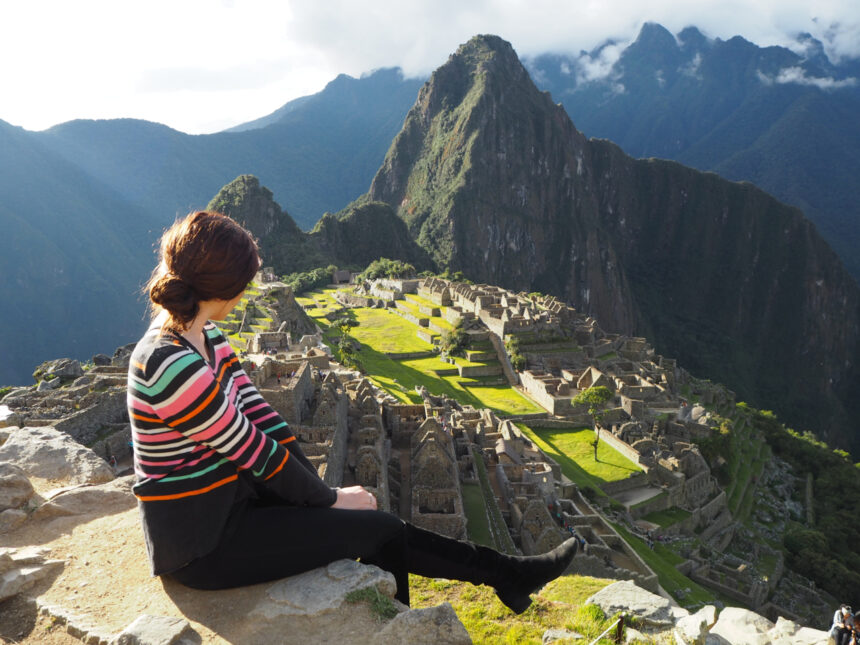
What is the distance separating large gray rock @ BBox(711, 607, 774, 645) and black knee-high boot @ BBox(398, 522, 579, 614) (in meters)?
2.17

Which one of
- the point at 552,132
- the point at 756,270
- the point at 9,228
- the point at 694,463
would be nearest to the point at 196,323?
the point at 694,463

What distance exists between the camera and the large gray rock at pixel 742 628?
5461mm

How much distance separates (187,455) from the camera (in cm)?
374

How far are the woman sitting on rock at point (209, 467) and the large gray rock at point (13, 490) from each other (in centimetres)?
242

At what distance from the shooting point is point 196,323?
157 inches

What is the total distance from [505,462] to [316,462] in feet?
37.0

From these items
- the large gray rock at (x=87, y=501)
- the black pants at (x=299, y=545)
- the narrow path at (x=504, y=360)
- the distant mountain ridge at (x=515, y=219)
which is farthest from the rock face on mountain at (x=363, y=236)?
the black pants at (x=299, y=545)

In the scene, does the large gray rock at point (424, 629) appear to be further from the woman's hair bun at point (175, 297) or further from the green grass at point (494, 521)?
the green grass at point (494, 521)

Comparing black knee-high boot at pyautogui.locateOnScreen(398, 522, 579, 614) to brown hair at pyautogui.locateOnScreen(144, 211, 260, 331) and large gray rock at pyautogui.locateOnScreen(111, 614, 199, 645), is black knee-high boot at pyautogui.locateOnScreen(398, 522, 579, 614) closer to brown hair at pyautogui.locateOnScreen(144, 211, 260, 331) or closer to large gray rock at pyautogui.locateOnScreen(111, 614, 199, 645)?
large gray rock at pyautogui.locateOnScreen(111, 614, 199, 645)

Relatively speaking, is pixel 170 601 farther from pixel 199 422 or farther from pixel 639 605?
pixel 639 605

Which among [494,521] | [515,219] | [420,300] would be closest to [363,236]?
[515,219]

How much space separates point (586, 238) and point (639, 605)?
589ft

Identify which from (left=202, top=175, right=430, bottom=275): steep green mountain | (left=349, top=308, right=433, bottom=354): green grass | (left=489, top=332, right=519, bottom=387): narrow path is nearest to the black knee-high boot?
(left=489, top=332, right=519, bottom=387): narrow path

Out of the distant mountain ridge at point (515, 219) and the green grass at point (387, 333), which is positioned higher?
the distant mountain ridge at point (515, 219)
